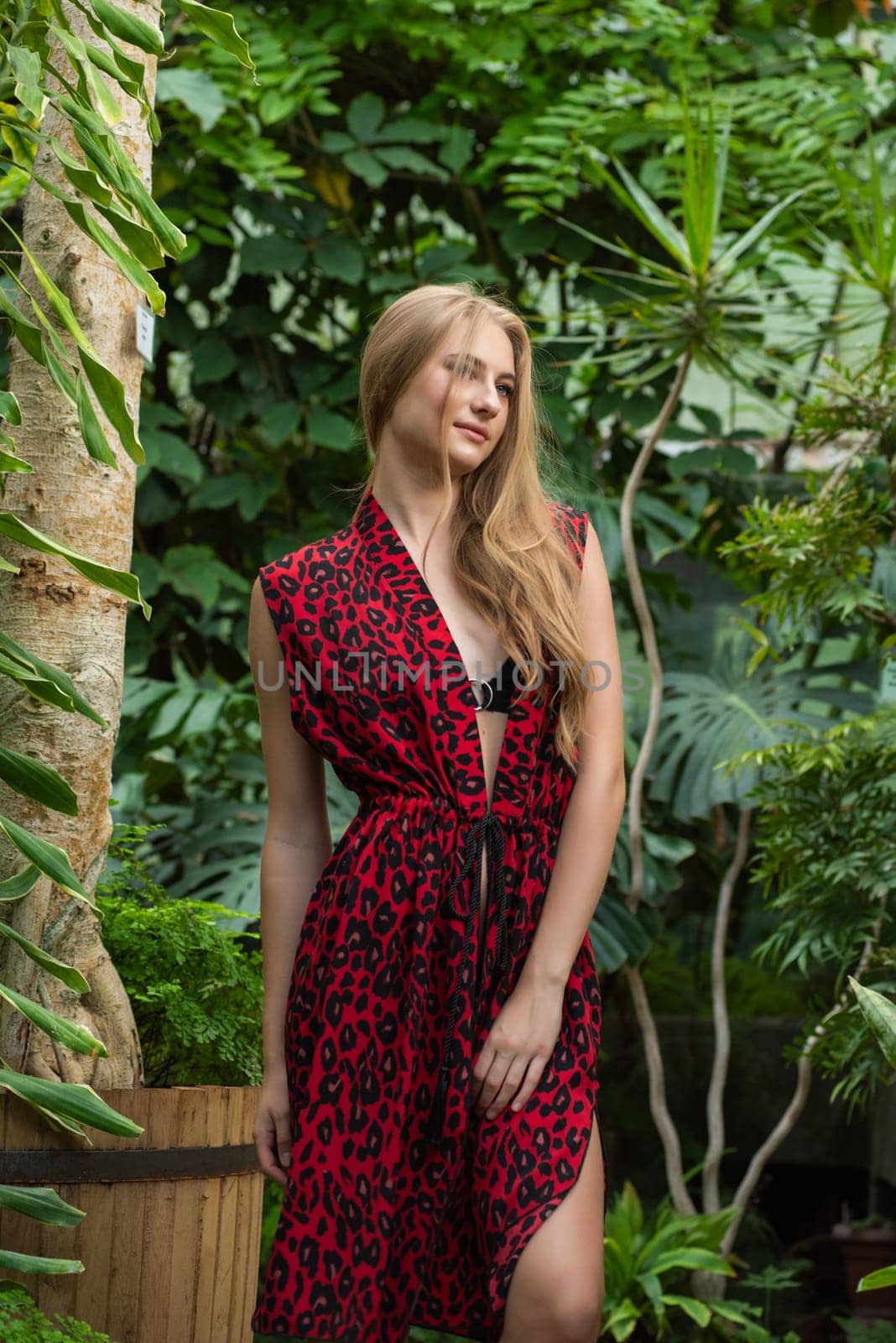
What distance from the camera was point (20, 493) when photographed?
80.3 inches

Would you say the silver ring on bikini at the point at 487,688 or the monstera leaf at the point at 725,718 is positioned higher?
the monstera leaf at the point at 725,718

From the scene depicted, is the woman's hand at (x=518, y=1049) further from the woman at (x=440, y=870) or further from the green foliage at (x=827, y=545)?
the green foliage at (x=827, y=545)

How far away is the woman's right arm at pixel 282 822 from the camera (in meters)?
1.70

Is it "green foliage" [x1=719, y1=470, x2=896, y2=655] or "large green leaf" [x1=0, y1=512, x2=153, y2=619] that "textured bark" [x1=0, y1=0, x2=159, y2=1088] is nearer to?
"large green leaf" [x1=0, y1=512, x2=153, y2=619]

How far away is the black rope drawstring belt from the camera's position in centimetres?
150

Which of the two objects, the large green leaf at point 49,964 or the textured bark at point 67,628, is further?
the textured bark at point 67,628

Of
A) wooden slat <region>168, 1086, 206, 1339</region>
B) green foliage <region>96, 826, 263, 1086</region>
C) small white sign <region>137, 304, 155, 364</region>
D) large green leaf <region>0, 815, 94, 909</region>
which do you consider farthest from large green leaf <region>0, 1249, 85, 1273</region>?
small white sign <region>137, 304, 155, 364</region>

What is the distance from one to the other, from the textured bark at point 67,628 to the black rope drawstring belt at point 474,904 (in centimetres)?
66

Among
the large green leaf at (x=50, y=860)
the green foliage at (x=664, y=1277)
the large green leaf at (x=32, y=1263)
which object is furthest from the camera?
the green foliage at (x=664, y=1277)

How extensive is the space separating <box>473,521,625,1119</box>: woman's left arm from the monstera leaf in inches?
72.4

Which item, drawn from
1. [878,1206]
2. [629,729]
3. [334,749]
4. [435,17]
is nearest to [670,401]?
[629,729]

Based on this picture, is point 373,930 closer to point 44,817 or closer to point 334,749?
point 334,749

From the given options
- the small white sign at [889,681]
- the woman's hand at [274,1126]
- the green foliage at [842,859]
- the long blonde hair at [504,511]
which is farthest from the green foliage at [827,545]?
the woman's hand at [274,1126]

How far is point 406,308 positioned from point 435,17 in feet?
9.02
